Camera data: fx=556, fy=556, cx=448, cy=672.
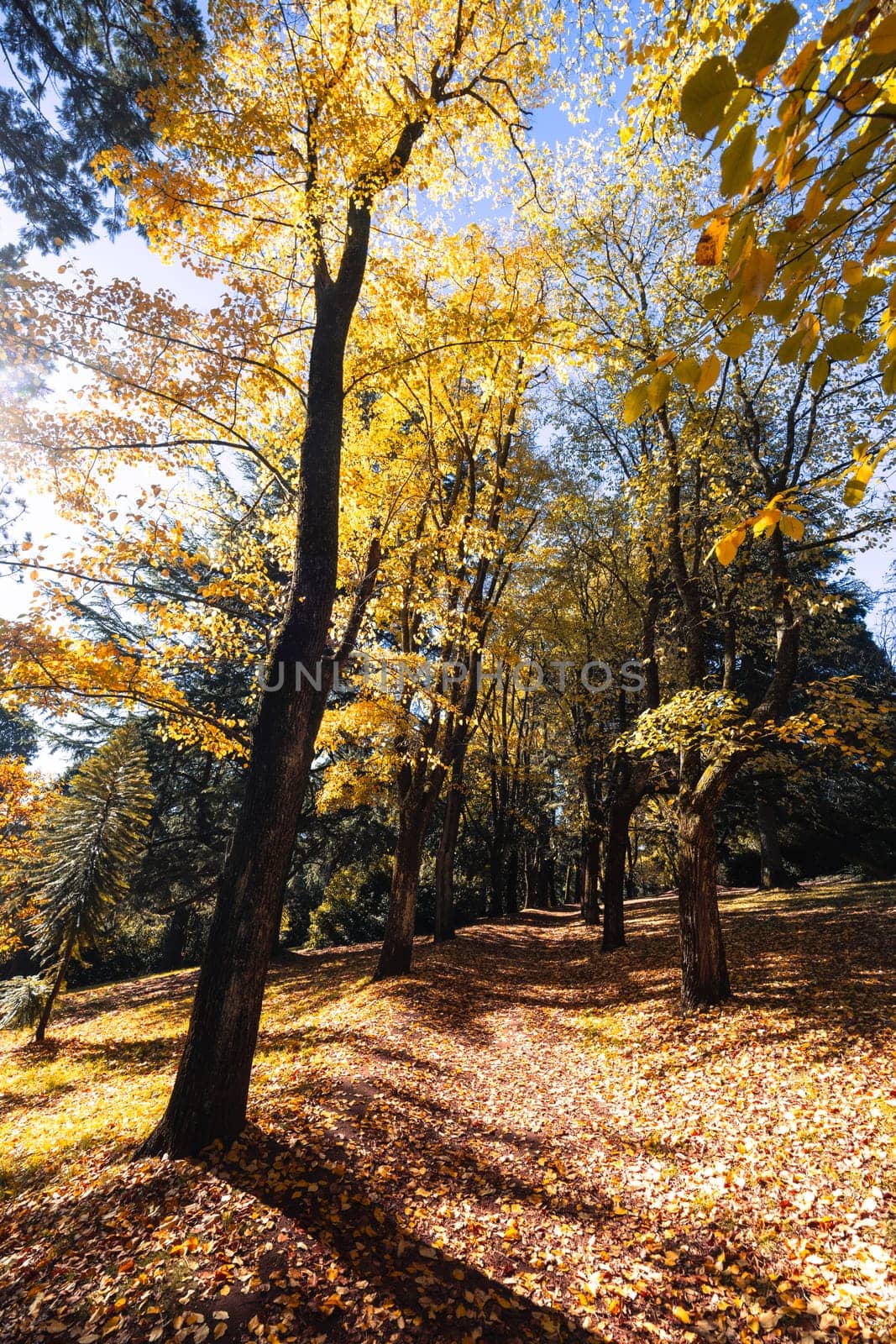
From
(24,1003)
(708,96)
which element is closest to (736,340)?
(708,96)

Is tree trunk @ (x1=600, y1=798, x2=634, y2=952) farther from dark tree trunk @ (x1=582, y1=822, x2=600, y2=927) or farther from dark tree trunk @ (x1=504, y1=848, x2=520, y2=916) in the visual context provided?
dark tree trunk @ (x1=504, y1=848, x2=520, y2=916)

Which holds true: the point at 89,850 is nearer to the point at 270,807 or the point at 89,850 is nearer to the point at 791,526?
the point at 270,807

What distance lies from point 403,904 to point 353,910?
10.5 meters

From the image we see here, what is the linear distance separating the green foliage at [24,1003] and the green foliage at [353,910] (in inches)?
375

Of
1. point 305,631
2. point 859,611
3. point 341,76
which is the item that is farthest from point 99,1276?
point 859,611

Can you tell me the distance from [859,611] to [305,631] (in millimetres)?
21739

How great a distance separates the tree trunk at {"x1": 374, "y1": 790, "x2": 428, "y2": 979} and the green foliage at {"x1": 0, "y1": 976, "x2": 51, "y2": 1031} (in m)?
6.24

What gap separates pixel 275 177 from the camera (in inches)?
231

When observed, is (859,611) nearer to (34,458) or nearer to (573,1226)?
(573,1226)

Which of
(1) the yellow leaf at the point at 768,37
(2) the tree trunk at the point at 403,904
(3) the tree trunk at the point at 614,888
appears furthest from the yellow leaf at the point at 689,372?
(3) the tree trunk at the point at 614,888

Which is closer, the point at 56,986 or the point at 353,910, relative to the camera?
the point at 56,986

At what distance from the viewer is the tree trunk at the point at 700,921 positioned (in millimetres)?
7207

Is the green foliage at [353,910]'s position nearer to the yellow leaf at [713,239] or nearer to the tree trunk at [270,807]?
the tree trunk at [270,807]

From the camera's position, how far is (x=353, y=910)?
19.9 metres
